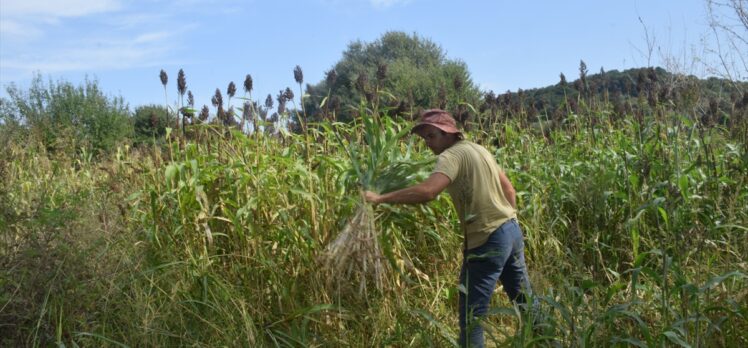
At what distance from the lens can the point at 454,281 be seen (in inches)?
174

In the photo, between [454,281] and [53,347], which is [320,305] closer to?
[454,281]

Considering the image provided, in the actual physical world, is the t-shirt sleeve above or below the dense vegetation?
above

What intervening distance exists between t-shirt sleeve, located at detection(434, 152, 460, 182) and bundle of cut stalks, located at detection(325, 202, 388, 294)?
0.44 meters

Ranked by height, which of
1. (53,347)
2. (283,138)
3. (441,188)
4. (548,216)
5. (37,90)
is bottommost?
(53,347)

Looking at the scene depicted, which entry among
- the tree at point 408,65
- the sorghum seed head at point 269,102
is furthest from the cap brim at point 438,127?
the tree at point 408,65

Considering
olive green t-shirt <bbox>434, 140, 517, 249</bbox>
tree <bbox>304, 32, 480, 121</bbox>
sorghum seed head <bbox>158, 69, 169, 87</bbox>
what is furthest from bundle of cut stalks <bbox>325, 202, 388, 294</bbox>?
tree <bbox>304, 32, 480, 121</bbox>

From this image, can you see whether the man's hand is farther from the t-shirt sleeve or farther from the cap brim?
the cap brim

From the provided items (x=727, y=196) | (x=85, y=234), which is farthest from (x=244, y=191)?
(x=727, y=196)

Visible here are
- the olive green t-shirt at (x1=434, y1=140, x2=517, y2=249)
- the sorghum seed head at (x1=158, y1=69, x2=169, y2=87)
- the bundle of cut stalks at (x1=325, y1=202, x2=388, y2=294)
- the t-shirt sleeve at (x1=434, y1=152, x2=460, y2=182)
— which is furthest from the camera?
the sorghum seed head at (x1=158, y1=69, x2=169, y2=87)

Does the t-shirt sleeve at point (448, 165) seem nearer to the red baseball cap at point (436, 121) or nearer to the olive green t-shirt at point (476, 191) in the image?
the olive green t-shirt at point (476, 191)

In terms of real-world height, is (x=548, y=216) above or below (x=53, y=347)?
above

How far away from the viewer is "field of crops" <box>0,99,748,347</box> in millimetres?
3416

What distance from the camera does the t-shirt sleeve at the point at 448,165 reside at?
3.53 metres

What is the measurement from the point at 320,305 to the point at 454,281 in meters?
1.20
